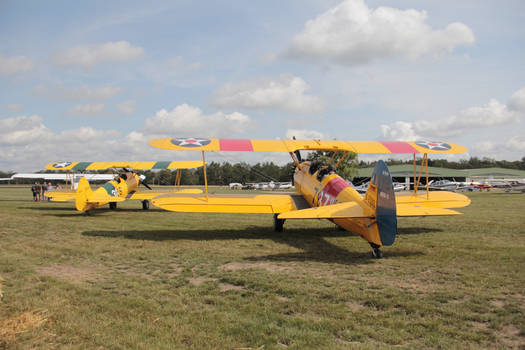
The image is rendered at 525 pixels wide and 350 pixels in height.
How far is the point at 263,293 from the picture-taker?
14.8 ft

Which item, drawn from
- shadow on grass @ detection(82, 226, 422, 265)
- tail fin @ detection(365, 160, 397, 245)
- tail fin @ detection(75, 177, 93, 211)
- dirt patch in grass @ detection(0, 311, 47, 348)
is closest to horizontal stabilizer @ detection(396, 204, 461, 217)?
tail fin @ detection(365, 160, 397, 245)

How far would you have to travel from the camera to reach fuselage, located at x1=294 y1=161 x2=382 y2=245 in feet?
21.5

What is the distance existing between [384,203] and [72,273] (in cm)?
509

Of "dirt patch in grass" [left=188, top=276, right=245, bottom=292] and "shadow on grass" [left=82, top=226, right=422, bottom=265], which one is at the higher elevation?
"dirt patch in grass" [left=188, top=276, right=245, bottom=292]

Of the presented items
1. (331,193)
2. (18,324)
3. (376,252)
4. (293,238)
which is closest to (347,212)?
(376,252)

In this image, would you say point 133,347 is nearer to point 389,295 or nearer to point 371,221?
point 389,295

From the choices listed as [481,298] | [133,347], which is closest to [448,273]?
[481,298]

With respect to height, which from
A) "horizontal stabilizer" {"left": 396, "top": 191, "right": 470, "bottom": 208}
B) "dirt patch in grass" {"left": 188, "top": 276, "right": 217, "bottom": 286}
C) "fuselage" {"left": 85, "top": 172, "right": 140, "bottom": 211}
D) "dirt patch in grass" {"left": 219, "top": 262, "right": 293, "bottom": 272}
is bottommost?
"dirt patch in grass" {"left": 219, "top": 262, "right": 293, "bottom": 272}

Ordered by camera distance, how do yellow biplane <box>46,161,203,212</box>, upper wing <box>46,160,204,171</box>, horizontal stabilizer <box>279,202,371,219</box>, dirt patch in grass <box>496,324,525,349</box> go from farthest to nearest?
upper wing <box>46,160,204,171</box>, yellow biplane <box>46,161,203,212</box>, horizontal stabilizer <box>279,202,371,219</box>, dirt patch in grass <box>496,324,525,349</box>

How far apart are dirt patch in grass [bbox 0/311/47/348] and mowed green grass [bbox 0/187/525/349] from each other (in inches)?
0.9

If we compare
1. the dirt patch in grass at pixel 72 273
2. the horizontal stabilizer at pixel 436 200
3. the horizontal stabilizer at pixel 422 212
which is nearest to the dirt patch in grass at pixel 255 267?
the dirt patch in grass at pixel 72 273

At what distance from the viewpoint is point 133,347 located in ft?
10.2

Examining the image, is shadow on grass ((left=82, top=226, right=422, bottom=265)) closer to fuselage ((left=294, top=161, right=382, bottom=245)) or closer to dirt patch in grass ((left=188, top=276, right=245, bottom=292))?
fuselage ((left=294, top=161, right=382, bottom=245))

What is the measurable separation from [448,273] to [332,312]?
2.49 m
